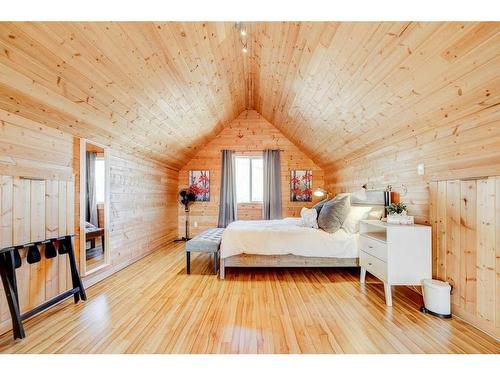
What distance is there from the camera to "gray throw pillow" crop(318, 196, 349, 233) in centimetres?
333

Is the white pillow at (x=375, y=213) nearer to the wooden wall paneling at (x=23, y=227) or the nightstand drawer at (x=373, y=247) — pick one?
the nightstand drawer at (x=373, y=247)

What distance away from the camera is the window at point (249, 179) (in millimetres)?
6164

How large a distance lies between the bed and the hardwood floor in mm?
244

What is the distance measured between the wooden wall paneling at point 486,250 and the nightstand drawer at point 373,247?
0.71 meters

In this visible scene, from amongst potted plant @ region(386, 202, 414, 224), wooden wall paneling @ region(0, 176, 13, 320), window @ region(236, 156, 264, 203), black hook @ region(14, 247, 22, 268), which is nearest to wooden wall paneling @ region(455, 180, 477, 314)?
potted plant @ region(386, 202, 414, 224)

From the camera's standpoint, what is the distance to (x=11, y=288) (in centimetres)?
185

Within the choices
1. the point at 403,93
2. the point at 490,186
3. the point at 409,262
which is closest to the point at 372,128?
the point at 403,93

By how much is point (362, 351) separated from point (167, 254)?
12.0 feet

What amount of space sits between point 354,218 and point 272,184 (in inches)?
107

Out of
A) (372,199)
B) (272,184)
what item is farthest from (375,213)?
(272,184)
